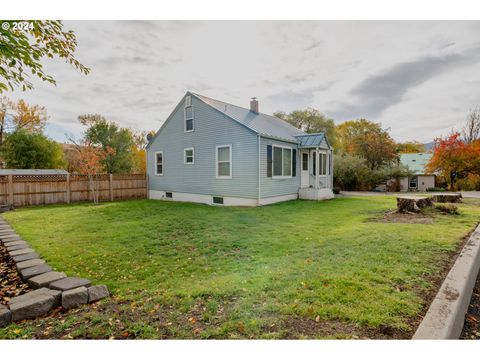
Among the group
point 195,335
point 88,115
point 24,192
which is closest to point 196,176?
point 24,192

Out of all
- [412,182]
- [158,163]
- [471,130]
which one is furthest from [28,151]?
[471,130]

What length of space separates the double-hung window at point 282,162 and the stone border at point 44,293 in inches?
338

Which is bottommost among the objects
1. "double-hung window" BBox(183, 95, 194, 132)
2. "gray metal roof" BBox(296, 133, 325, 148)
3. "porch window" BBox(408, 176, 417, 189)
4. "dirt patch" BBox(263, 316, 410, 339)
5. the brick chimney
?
"dirt patch" BBox(263, 316, 410, 339)

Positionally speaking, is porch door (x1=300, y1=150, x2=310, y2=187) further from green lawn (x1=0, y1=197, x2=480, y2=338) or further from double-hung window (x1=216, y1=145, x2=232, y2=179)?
green lawn (x1=0, y1=197, x2=480, y2=338)

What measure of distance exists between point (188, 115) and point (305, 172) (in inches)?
258

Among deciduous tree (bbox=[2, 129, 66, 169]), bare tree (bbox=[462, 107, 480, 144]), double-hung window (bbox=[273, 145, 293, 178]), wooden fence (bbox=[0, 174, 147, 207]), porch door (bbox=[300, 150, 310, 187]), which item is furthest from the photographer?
deciduous tree (bbox=[2, 129, 66, 169])

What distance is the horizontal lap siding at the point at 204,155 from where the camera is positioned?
33.8 ft

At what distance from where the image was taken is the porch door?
41.6 feet

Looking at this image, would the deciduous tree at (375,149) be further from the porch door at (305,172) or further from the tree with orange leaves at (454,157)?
the porch door at (305,172)

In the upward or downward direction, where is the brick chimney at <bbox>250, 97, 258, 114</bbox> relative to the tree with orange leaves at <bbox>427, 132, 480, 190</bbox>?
upward

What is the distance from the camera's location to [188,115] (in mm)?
12539

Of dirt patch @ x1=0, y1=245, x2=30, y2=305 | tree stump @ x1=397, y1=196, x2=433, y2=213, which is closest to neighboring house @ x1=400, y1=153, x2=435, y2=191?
tree stump @ x1=397, y1=196, x2=433, y2=213

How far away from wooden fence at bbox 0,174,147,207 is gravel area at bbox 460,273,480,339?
14493 mm
